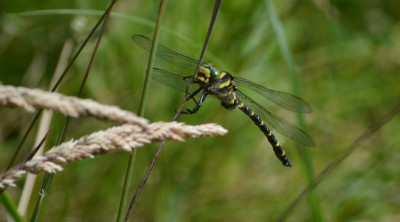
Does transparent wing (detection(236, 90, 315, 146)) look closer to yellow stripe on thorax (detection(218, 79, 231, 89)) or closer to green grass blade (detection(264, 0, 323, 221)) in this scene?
yellow stripe on thorax (detection(218, 79, 231, 89))

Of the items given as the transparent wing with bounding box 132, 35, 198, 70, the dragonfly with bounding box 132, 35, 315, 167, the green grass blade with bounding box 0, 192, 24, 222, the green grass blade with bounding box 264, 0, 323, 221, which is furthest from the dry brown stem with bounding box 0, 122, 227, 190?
the transparent wing with bounding box 132, 35, 198, 70

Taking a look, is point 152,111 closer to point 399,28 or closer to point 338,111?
point 338,111

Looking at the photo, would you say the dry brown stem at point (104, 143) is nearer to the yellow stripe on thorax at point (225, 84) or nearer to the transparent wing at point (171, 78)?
the transparent wing at point (171, 78)

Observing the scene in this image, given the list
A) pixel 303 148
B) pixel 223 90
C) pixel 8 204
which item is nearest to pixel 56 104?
pixel 8 204

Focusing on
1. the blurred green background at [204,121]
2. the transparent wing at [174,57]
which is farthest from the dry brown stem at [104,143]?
the blurred green background at [204,121]

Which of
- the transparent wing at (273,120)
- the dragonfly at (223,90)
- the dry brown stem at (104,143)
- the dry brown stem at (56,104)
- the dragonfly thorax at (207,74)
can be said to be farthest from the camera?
the transparent wing at (273,120)

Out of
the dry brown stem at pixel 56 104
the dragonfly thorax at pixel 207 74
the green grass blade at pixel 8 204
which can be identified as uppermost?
the dragonfly thorax at pixel 207 74

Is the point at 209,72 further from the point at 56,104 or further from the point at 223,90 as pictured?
the point at 56,104
